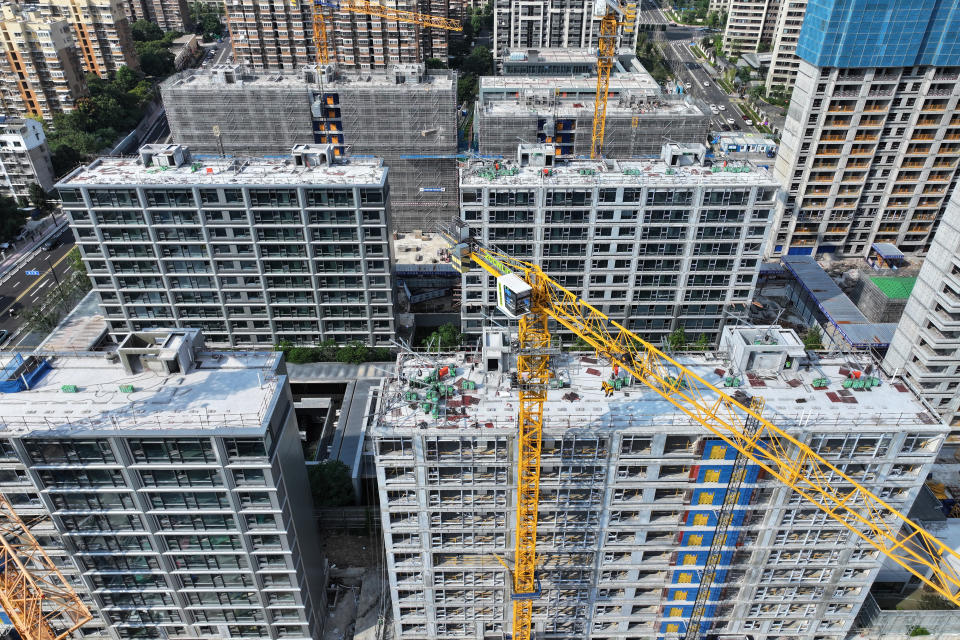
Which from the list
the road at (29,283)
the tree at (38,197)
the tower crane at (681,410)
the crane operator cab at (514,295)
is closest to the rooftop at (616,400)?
the tower crane at (681,410)

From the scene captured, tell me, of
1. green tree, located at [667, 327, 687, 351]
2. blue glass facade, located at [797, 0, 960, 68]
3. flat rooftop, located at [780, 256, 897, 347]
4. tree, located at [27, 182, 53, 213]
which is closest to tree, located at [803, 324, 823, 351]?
flat rooftop, located at [780, 256, 897, 347]

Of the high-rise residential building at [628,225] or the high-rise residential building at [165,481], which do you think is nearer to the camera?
the high-rise residential building at [165,481]

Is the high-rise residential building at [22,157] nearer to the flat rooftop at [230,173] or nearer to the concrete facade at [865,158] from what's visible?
the flat rooftop at [230,173]

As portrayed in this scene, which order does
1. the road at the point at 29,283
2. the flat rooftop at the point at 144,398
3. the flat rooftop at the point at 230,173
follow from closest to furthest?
the flat rooftop at the point at 144,398 < the flat rooftop at the point at 230,173 < the road at the point at 29,283

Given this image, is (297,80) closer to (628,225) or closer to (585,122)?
(585,122)

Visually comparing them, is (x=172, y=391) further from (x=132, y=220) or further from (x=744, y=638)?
(x=744, y=638)

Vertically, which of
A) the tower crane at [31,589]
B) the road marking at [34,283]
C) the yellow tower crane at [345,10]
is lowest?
the road marking at [34,283]

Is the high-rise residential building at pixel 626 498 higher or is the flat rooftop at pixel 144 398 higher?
the flat rooftop at pixel 144 398
